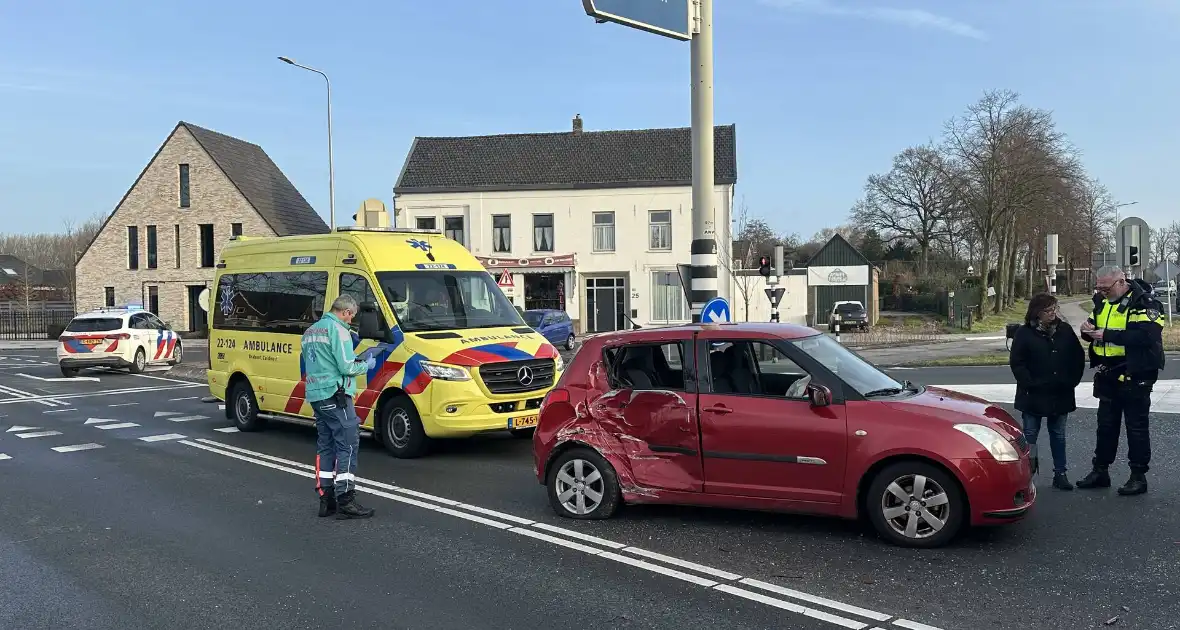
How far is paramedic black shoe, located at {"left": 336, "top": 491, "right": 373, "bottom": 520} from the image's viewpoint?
736 cm

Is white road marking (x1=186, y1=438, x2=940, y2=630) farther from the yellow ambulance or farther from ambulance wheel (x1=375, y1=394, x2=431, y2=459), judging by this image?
the yellow ambulance

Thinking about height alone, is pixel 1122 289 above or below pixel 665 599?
above

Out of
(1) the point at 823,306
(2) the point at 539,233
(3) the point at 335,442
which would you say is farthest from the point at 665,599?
(1) the point at 823,306

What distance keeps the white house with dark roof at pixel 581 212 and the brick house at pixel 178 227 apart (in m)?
9.68

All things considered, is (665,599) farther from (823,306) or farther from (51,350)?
(823,306)

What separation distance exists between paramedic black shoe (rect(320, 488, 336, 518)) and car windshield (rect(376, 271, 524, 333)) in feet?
9.65

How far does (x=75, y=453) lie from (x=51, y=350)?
30.6 meters

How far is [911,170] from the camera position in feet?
224

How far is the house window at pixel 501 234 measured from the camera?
137ft

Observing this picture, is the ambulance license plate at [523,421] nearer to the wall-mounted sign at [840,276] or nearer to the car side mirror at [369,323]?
the car side mirror at [369,323]

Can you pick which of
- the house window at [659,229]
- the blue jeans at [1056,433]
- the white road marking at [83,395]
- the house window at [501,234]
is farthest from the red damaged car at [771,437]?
the house window at [501,234]

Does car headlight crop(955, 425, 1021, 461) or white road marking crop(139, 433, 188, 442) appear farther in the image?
white road marking crop(139, 433, 188, 442)

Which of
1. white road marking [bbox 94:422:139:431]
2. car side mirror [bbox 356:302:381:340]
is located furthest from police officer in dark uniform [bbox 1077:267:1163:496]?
white road marking [bbox 94:422:139:431]

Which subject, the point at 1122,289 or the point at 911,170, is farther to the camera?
the point at 911,170
